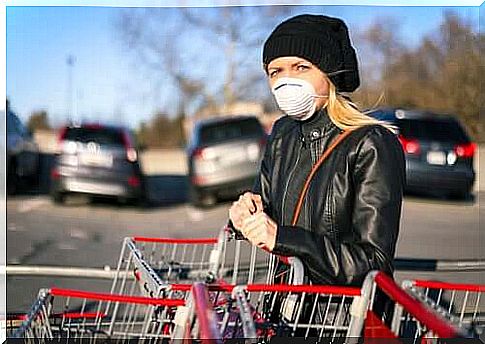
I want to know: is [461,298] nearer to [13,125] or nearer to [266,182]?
[266,182]

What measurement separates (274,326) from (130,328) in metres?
1.08

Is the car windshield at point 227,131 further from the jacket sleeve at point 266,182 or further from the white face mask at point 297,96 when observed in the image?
the white face mask at point 297,96

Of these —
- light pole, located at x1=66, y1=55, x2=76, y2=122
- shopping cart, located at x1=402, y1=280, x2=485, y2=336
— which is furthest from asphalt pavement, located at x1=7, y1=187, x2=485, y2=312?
shopping cart, located at x1=402, y1=280, x2=485, y2=336

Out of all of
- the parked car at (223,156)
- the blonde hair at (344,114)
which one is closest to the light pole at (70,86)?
the parked car at (223,156)

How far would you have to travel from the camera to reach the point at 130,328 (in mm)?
3537

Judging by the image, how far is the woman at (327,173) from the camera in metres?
2.32

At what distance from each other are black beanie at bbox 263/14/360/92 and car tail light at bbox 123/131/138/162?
4.83 m

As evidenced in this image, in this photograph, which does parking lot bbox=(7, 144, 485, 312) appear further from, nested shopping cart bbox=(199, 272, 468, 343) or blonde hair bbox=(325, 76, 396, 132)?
blonde hair bbox=(325, 76, 396, 132)

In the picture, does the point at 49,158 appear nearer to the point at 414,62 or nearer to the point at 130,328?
the point at 414,62

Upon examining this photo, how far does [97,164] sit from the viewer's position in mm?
7406

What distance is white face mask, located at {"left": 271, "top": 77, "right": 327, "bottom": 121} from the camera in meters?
2.51

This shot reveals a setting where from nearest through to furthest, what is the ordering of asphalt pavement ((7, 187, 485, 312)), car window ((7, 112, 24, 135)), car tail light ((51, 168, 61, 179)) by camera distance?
1. asphalt pavement ((7, 187, 485, 312))
2. car window ((7, 112, 24, 135))
3. car tail light ((51, 168, 61, 179))

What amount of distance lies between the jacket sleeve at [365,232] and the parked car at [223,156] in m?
4.75

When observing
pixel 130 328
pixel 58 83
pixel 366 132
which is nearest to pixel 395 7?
pixel 58 83
